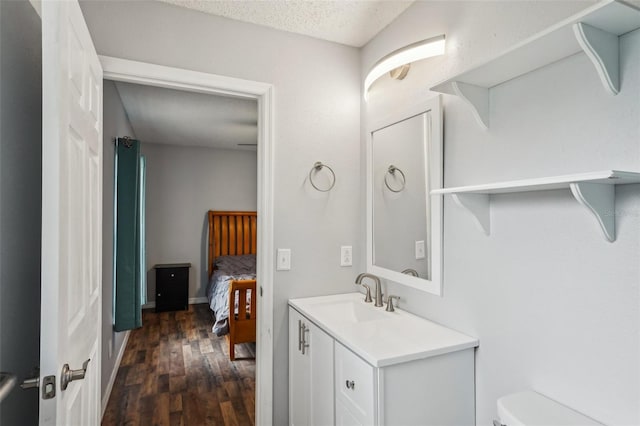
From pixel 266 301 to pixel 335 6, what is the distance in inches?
61.4

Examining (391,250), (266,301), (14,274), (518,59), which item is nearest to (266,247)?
(266,301)

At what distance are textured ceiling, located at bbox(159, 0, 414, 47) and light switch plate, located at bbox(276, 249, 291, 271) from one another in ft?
4.05

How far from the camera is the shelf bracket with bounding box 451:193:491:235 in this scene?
126cm

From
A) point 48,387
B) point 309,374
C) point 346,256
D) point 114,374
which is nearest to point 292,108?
point 346,256

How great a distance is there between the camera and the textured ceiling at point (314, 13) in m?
1.75

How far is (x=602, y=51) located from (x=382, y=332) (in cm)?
114

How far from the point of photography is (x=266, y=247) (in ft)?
6.42

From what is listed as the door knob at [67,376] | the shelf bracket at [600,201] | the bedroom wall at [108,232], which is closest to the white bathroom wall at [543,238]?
the shelf bracket at [600,201]

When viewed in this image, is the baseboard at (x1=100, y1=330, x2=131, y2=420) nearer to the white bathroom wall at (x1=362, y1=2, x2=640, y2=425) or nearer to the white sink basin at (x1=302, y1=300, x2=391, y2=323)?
the white sink basin at (x1=302, y1=300, x2=391, y2=323)

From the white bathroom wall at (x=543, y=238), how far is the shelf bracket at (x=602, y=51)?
22 mm

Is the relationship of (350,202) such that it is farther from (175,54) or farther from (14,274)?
(14,274)

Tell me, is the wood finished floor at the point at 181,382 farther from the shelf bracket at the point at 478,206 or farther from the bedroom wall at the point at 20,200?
the shelf bracket at the point at 478,206

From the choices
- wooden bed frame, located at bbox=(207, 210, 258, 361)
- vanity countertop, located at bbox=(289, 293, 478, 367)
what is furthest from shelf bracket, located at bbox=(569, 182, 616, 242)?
wooden bed frame, located at bbox=(207, 210, 258, 361)

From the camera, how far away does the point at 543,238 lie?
1118 mm
